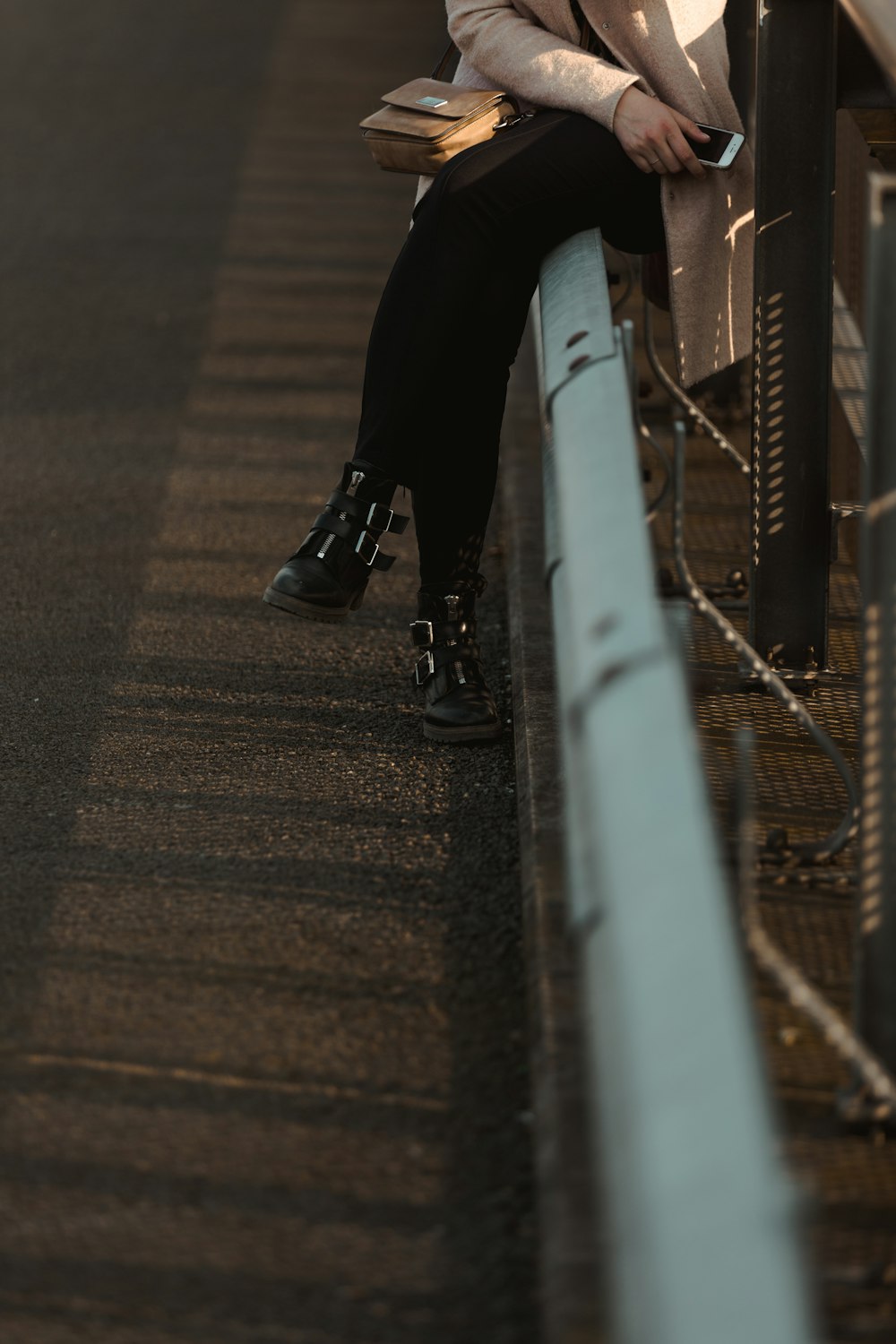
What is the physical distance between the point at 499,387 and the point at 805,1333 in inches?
102

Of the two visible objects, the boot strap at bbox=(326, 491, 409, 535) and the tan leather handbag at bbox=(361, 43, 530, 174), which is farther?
the boot strap at bbox=(326, 491, 409, 535)

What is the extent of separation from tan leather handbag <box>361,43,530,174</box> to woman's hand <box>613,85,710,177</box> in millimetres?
236

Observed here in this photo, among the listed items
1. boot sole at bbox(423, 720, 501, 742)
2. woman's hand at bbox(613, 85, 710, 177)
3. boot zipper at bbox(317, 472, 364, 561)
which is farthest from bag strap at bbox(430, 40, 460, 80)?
boot sole at bbox(423, 720, 501, 742)

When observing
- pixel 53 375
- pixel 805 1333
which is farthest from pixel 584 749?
pixel 53 375

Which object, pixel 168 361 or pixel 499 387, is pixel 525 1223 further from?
pixel 168 361

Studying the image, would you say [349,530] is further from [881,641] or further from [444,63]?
[881,641]

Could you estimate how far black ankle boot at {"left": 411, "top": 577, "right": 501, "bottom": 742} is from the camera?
150 inches

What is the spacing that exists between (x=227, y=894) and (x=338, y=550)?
0.74 meters

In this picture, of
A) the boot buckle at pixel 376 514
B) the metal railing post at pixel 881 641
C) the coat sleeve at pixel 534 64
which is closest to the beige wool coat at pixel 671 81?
the coat sleeve at pixel 534 64

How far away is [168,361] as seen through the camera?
21.9 feet

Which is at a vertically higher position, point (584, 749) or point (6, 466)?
point (6, 466)

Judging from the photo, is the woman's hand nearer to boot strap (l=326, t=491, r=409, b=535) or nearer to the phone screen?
the phone screen

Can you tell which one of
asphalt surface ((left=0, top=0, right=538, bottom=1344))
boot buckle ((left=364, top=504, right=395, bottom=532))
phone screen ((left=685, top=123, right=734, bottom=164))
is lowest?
asphalt surface ((left=0, top=0, right=538, bottom=1344))

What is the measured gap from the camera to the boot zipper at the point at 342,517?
138 inches
